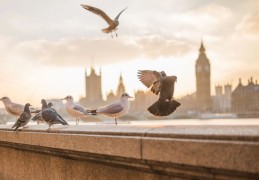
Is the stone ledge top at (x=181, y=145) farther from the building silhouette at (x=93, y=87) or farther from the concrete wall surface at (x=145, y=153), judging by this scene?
the building silhouette at (x=93, y=87)

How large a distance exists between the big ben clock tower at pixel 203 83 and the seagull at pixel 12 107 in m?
121

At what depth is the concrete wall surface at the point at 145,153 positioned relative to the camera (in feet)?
8.02

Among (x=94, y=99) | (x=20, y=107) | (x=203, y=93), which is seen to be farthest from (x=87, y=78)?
(x=20, y=107)

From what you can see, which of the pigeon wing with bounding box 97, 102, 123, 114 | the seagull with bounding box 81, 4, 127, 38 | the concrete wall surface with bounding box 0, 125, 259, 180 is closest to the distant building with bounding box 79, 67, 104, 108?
the seagull with bounding box 81, 4, 127, 38

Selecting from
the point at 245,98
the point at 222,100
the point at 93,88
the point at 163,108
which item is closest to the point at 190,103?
the point at 222,100

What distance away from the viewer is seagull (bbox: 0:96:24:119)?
30.6ft

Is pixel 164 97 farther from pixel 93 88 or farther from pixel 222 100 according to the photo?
pixel 93 88

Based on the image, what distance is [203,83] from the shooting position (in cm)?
14550

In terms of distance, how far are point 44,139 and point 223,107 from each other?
417ft

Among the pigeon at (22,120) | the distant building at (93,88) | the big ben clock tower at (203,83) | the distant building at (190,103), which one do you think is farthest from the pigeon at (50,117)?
the distant building at (93,88)

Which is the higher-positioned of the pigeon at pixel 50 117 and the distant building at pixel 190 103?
the distant building at pixel 190 103

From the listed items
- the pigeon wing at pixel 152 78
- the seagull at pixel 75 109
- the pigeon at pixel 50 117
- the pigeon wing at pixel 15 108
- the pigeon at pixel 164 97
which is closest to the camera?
the pigeon at pixel 164 97

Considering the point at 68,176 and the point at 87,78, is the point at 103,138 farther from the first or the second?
the point at 87,78

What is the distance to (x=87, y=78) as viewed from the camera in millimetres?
150625
